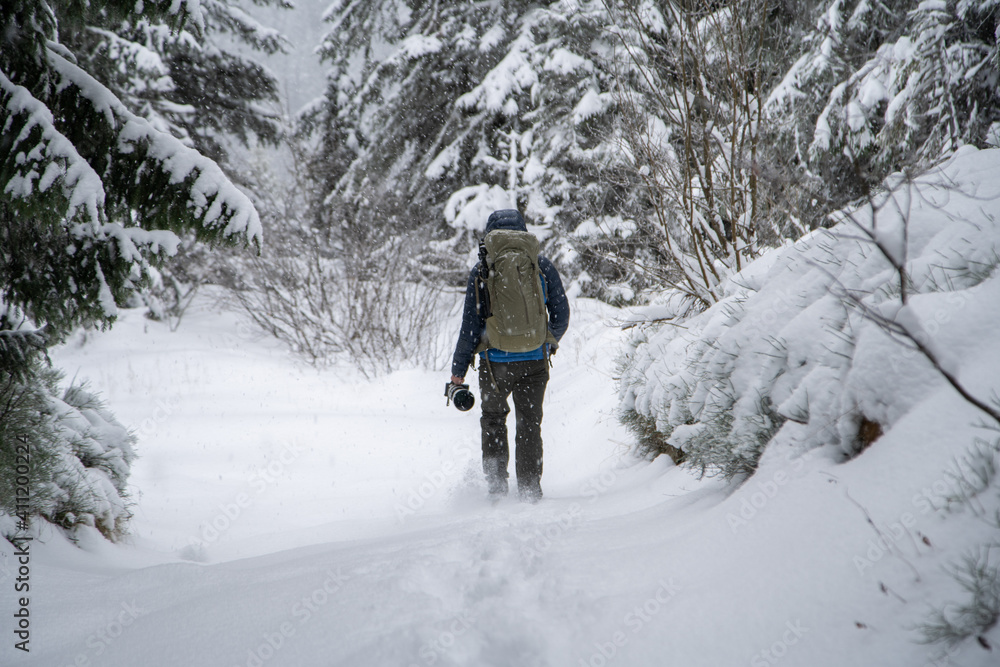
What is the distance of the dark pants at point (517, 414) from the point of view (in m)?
3.17

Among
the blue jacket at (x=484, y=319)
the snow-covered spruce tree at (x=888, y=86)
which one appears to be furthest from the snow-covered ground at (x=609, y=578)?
the snow-covered spruce tree at (x=888, y=86)

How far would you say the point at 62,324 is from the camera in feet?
9.12


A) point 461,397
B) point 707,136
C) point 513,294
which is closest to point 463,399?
point 461,397

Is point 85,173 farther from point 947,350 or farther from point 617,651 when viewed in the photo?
point 947,350

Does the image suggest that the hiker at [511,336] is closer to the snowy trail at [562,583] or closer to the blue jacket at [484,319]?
the blue jacket at [484,319]

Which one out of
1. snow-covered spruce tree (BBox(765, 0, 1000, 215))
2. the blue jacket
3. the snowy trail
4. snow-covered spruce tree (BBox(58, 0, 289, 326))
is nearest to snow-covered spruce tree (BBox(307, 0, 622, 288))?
snow-covered spruce tree (BBox(58, 0, 289, 326))

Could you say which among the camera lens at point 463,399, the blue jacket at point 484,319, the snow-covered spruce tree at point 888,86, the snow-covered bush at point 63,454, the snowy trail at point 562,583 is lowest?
the snowy trail at point 562,583

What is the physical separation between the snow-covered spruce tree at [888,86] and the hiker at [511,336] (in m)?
3.08

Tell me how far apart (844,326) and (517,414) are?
1.92 meters

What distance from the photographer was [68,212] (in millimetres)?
2219

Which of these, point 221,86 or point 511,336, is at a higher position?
point 221,86

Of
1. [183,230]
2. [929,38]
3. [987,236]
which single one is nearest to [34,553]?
[183,230]

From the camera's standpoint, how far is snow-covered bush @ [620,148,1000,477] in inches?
57.2

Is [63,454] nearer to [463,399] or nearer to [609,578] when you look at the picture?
[463,399]
